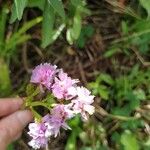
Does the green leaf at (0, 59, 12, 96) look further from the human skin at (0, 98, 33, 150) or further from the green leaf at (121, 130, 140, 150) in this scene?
the green leaf at (121, 130, 140, 150)

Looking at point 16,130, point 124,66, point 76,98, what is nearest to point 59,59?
point 124,66

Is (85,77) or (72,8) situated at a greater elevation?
(72,8)

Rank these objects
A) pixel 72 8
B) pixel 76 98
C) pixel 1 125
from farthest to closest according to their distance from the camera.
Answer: pixel 72 8 → pixel 1 125 → pixel 76 98

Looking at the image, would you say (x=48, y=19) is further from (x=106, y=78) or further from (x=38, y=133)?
(x=106, y=78)

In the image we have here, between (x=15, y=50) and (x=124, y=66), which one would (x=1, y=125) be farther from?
(x=124, y=66)

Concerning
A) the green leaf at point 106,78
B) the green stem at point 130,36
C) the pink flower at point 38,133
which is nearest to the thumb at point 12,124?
the pink flower at point 38,133

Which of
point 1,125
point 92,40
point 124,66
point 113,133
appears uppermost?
point 1,125
